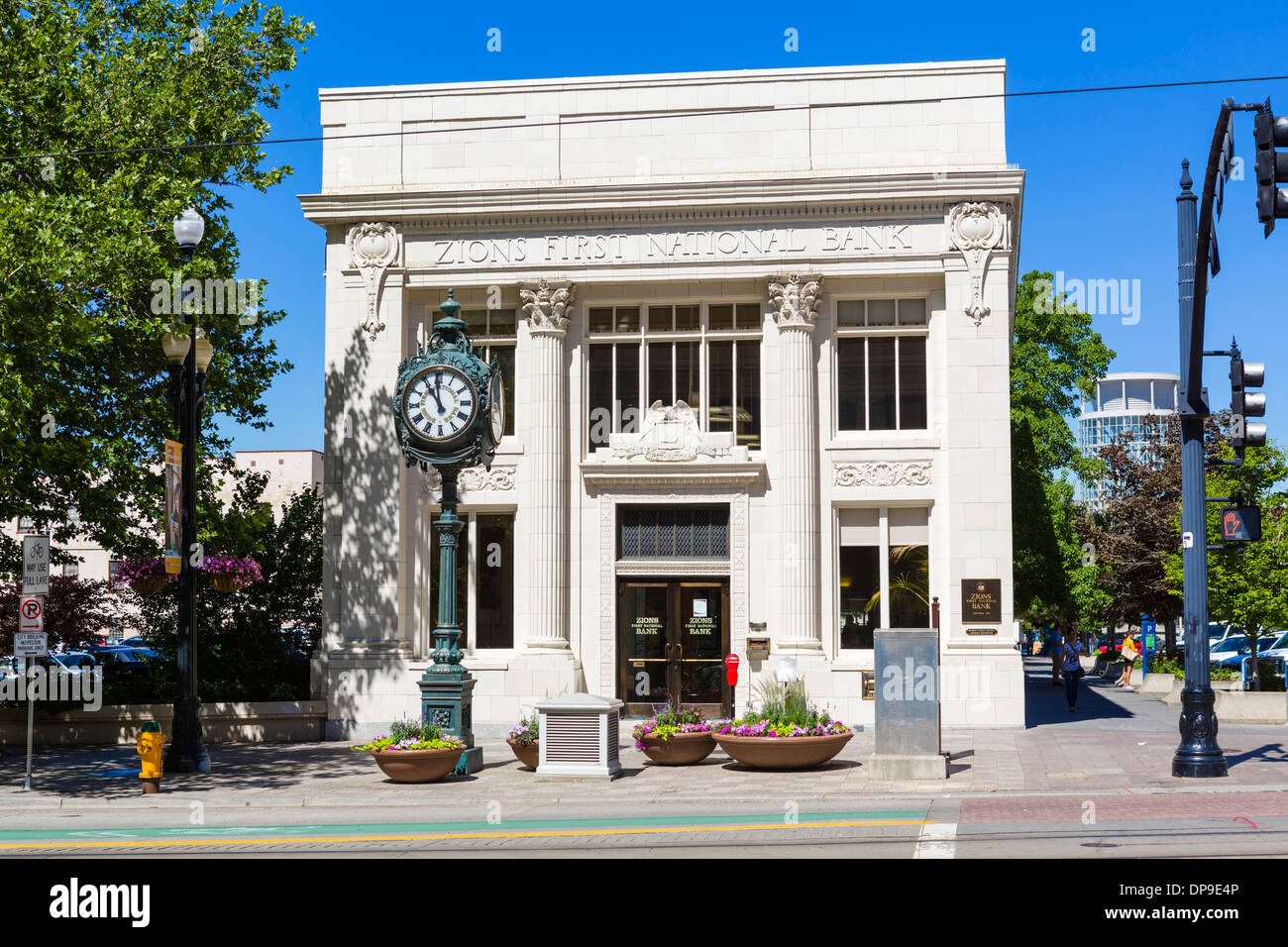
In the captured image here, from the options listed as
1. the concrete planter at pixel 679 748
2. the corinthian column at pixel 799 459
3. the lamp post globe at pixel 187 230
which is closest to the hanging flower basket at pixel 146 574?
the lamp post globe at pixel 187 230

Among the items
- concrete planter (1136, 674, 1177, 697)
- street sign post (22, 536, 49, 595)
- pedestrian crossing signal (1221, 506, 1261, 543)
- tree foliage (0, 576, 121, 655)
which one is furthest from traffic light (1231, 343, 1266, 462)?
tree foliage (0, 576, 121, 655)

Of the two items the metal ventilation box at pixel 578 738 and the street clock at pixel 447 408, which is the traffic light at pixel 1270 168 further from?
the street clock at pixel 447 408

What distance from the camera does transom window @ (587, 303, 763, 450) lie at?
27391 millimetres

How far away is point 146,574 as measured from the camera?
25.7m

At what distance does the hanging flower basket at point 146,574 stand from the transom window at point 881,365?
1419 centimetres

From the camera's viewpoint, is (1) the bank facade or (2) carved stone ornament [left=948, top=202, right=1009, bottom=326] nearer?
(2) carved stone ornament [left=948, top=202, right=1009, bottom=326]

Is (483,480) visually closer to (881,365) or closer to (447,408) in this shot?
(447,408)

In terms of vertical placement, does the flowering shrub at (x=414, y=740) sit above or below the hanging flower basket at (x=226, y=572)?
below

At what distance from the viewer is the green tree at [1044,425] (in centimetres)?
4541

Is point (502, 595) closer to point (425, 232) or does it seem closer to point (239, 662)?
point (239, 662)

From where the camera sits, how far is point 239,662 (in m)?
27.6

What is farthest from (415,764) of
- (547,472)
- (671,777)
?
(547,472)

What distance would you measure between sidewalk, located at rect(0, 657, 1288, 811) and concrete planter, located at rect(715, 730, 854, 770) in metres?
0.19

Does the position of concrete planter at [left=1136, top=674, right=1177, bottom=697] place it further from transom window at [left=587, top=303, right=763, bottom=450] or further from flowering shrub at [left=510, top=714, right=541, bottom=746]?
flowering shrub at [left=510, top=714, right=541, bottom=746]
